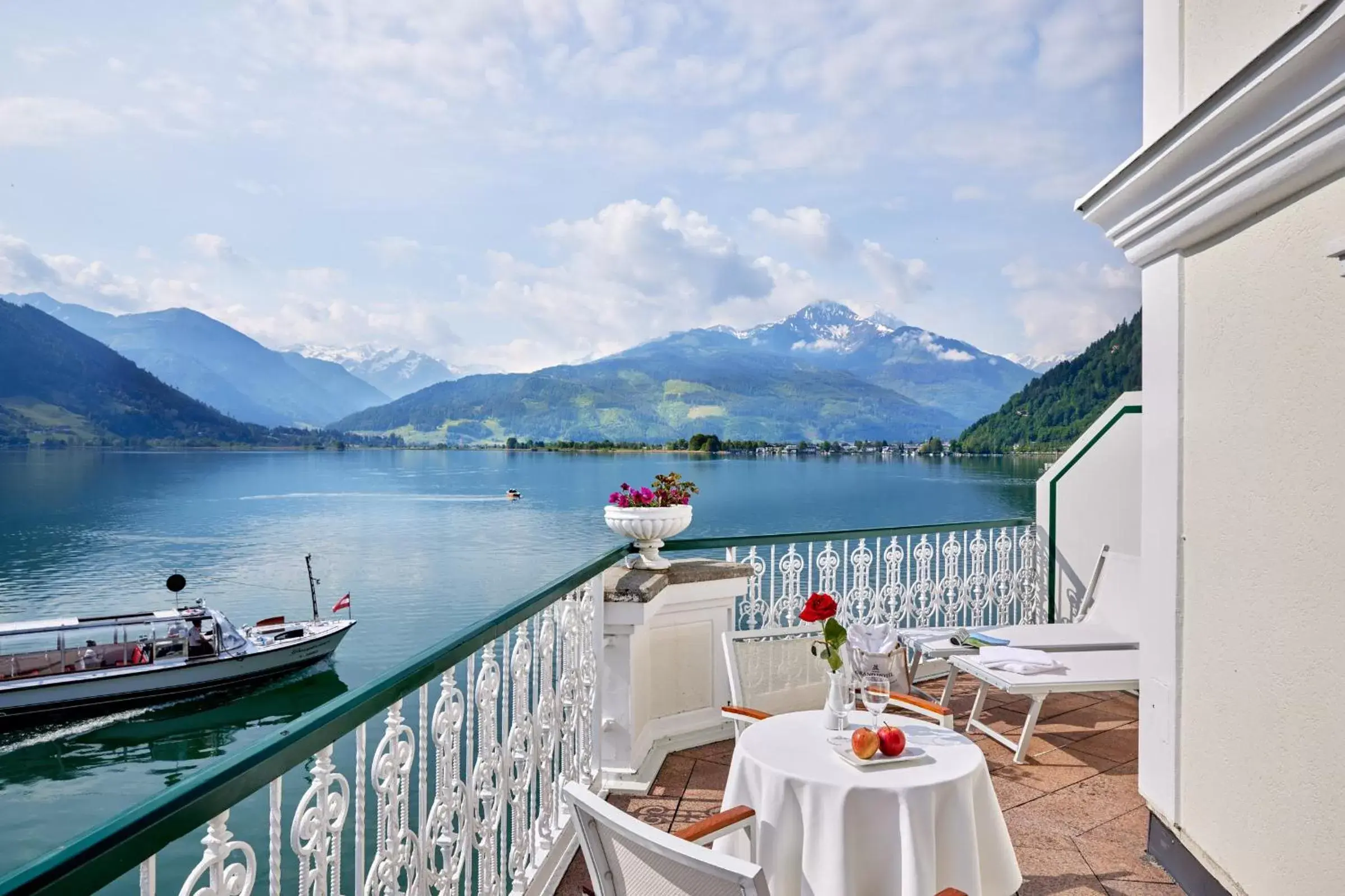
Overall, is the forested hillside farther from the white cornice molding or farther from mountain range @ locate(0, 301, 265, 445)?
mountain range @ locate(0, 301, 265, 445)

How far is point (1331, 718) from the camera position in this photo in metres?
2.10

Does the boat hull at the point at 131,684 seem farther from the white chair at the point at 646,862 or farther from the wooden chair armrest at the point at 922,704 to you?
the white chair at the point at 646,862

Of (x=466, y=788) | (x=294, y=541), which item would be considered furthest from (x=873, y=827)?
(x=294, y=541)

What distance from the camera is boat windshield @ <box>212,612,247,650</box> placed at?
2772 cm

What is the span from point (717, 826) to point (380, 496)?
242ft

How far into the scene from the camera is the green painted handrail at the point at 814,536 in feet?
14.8

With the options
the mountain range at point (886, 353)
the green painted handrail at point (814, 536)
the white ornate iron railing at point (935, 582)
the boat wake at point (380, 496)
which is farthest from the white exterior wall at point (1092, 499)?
the mountain range at point (886, 353)

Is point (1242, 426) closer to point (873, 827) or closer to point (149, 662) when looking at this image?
point (873, 827)

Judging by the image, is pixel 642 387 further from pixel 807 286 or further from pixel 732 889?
pixel 732 889

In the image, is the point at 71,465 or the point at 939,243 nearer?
the point at 71,465

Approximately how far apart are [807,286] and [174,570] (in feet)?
363

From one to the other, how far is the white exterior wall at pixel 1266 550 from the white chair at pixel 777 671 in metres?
1.06

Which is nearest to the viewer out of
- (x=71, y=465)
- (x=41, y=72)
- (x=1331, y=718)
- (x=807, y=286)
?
(x=1331, y=718)

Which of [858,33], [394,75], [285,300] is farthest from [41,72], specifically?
[858,33]
